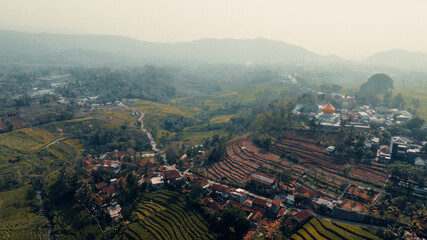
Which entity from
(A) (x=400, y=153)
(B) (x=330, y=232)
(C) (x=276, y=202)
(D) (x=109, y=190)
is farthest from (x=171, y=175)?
(A) (x=400, y=153)

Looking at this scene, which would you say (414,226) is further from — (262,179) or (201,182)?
(201,182)

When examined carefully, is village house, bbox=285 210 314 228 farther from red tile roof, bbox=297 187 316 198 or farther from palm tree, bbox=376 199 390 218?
palm tree, bbox=376 199 390 218

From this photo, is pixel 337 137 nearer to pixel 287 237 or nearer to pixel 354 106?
pixel 287 237

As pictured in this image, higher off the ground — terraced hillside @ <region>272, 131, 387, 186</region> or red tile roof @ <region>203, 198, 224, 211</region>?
terraced hillside @ <region>272, 131, 387, 186</region>

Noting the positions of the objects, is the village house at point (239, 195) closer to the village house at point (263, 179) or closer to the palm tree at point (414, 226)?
the village house at point (263, 179)

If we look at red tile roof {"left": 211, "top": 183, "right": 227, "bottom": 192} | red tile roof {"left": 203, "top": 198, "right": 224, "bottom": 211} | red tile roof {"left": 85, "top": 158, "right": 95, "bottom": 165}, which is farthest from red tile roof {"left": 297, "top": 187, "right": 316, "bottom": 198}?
red tile roof {"left": 85, "top": 158, "right": 95, "bottom": 165}
